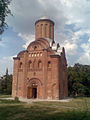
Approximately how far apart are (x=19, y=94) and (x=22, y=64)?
548 centimetres

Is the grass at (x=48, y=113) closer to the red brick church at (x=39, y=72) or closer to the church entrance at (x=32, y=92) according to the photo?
the red brick church at (x=39, y=72)

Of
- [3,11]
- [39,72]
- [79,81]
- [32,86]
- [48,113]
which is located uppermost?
[3,11]

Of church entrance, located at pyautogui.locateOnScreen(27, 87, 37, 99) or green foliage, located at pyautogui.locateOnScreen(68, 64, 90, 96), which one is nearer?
church entrance, located at pyautogui.locateOnScreen(27, 87, 37, 99)

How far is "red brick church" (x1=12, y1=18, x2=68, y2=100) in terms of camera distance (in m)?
24.9

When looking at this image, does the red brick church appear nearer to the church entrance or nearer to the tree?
the church entrance

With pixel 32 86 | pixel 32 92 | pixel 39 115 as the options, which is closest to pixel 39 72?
pixel 32 86

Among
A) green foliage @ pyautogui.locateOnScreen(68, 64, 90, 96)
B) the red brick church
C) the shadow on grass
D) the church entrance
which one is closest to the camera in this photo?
the shadow on grass

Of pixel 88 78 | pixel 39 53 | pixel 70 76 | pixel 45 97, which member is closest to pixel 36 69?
pixel 39 53

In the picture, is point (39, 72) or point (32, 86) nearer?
point (39, 72)

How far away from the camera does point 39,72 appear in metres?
26.1

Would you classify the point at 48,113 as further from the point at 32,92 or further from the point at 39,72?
the point at 32,92

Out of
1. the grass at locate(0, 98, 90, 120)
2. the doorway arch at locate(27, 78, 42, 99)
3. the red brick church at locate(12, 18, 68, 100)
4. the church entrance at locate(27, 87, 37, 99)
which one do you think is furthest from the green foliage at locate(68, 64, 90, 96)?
the grass at locate(0, 98, 90, 120)

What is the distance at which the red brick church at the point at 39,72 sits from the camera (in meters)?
24.9

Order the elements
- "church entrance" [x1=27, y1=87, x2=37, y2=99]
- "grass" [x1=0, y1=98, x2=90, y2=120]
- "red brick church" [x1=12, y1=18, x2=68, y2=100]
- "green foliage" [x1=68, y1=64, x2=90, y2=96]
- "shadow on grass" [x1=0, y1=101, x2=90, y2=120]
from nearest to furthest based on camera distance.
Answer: "grass" [x1=0, y1=98, x2=90, y2=120] < "shadow on grass" [x1=0, y1=101, x2=90, y2=120] < "red brick church" [x1=12, y1=18, x2=68, y2=100] < "church entrance" [x1=27, y1=87, x2=37, y2=99] < "green foliage" [x1=68, y1=64, x2=90, y2=96]
